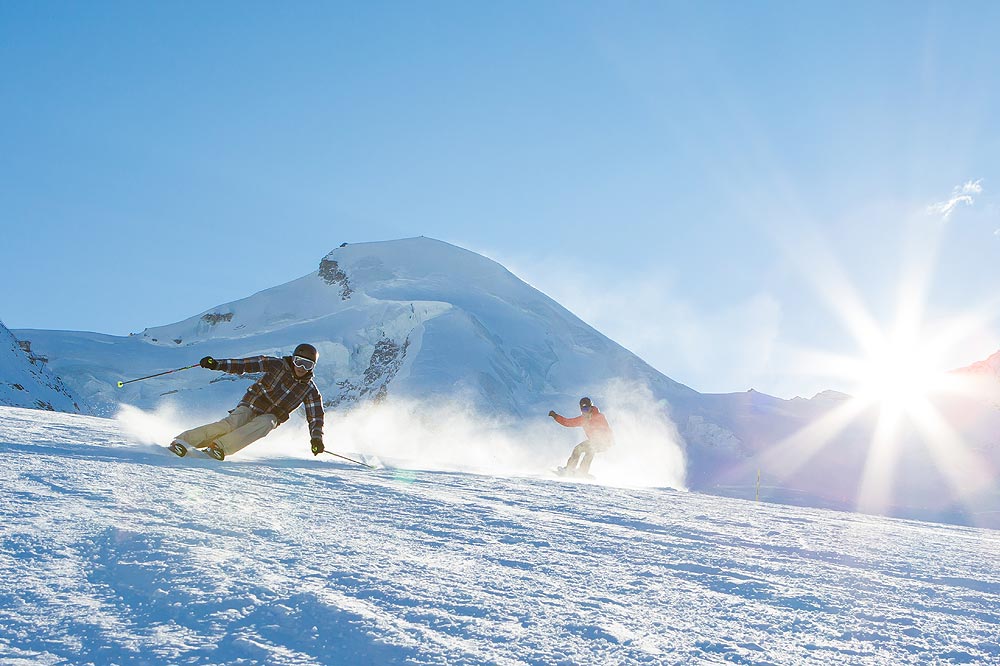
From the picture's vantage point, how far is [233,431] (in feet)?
25.2

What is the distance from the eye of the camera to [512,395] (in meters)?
64.0

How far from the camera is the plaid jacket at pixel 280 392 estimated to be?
8164 millimetres

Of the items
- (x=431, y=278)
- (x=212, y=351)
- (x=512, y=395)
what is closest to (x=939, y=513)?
(x=512, y=395)

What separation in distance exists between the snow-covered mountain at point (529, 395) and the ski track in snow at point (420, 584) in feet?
134

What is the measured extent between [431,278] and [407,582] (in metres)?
91.7

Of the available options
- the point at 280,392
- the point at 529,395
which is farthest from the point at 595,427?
the point at 529,395

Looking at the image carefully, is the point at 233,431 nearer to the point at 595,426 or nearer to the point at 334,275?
the point at 595,426

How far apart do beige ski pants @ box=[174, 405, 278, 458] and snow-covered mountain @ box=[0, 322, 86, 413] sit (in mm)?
20336

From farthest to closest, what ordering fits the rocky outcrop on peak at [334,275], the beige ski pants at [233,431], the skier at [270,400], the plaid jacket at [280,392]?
the rocky outcrop on peak at [334,275] < the plaid jacket at [280,392] < the skier at [270,400] < the beige ski pants at [233,431]

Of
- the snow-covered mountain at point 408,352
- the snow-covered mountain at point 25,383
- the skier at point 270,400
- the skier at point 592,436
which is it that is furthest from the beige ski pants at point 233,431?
the snow-covered mountain at point 408,352

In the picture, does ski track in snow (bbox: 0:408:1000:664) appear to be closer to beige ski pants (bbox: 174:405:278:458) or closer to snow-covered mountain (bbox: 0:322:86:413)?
beige ski pants (bbox: 174:405:278:458)

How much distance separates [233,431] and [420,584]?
5.83 metres

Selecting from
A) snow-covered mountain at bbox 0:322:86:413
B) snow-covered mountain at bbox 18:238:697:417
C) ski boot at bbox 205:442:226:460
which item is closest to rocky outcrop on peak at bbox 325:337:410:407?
snow-covered mountain at bbox 18:238:697:417

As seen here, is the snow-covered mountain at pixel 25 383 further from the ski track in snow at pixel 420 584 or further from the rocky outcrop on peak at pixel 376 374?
the rocky outcrop on peak at pixel 376 374
